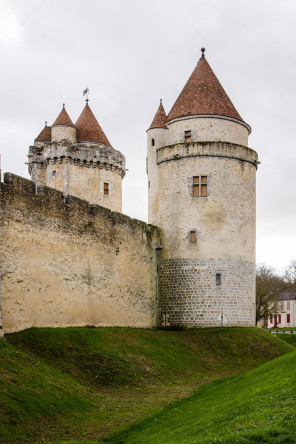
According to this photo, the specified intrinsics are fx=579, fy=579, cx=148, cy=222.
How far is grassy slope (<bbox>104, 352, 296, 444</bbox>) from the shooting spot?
9898 mm

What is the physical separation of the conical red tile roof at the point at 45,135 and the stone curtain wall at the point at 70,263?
1464cm

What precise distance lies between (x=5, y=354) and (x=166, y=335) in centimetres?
1259

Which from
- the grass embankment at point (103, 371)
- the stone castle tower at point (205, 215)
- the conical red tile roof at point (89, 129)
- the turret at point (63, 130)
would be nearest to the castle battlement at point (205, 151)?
the stone castle tower at point (205, 215)

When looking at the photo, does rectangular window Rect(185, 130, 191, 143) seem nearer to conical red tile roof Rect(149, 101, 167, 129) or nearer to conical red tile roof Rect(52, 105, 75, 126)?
conical red tile roof Rect(149, 101, 167, 129)

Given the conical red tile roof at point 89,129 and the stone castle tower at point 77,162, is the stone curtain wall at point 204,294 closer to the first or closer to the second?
the stone castle tower at point 77,162

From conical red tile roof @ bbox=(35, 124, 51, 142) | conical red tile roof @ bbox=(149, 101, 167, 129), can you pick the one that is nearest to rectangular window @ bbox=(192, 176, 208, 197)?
conical red tile roof @ bbox=(149, 101, 167, 129)

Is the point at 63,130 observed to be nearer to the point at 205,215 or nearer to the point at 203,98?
the point at 203,98

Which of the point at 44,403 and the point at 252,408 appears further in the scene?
the point at 44,403

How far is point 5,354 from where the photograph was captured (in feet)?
52.5

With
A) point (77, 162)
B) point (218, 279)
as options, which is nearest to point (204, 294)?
point (218, 279)

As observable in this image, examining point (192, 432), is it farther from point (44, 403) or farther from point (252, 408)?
point (44, 403)

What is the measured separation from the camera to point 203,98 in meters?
32.0

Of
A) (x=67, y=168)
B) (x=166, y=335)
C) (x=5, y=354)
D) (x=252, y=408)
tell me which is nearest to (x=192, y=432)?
(x=252, y=408)

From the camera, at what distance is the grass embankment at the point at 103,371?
13383 millimetres
